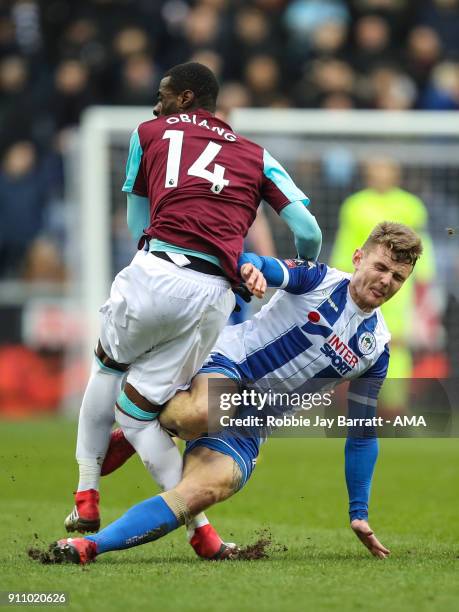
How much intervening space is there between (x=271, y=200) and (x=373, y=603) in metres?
2.06

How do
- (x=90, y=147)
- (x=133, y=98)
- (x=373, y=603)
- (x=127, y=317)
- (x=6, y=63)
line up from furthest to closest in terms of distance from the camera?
(x=6, y=63)
(x=133, y=98)
(x=90, y=147)
(x=127, y=317)
(x=373, y=603)

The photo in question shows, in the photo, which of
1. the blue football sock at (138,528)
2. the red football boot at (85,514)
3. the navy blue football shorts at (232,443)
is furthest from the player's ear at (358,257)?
the red football boot at (85,514)

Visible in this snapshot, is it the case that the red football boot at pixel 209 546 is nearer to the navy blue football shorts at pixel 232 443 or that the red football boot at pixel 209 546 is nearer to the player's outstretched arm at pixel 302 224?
the navy blue football shorts at pixel 232 443

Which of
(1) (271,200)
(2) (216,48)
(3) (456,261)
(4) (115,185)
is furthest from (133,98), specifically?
(1) (271,200)

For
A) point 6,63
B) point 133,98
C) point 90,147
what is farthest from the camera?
point 6,63

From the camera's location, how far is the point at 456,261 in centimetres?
1348

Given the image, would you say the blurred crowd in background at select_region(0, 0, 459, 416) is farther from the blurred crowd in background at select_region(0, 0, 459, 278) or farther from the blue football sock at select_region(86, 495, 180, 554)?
the blue football sock at select_region(86, 495, 180, 554)

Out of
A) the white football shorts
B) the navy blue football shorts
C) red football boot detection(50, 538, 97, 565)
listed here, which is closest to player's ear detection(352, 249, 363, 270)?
the white football shorts

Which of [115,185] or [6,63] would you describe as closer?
[115,185]

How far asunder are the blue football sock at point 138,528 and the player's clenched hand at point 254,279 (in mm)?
971

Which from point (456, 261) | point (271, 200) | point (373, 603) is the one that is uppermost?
point (271, 200)

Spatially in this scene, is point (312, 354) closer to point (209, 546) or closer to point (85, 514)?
point (209, 546)

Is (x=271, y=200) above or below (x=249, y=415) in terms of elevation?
above

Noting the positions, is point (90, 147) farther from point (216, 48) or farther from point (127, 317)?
point (127, 317)
